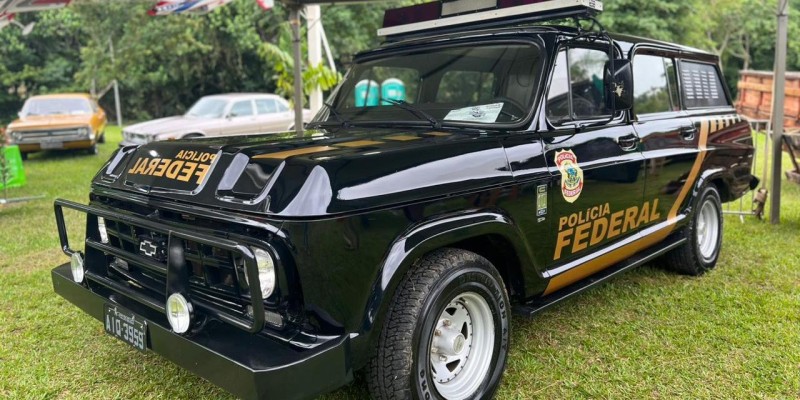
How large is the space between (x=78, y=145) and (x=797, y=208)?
45.4 ft

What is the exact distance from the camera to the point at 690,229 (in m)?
4.68

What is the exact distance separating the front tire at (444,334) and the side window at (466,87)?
1091 millimetres

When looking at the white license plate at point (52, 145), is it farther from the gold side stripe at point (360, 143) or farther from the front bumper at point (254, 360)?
the gold side stripe at point (360, 143)

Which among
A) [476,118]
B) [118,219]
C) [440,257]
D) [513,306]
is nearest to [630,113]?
[476,118]

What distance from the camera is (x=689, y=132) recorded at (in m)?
4.37

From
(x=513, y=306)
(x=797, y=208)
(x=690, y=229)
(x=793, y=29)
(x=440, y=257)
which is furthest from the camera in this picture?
(x=793, y=29)

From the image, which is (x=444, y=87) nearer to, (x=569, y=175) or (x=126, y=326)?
(x=569, y=175)

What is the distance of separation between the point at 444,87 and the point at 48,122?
1255 cm

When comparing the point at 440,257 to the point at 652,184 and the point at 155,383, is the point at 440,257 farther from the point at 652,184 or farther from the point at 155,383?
the point at 652,184

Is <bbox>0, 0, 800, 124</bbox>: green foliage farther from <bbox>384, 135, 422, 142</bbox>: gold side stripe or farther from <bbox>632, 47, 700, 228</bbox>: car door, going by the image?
<bbox>384, 135, 422, 142</bbox>: gold side stripe

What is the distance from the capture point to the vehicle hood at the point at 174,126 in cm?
1216

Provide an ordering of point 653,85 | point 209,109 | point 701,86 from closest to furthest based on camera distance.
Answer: point 653,85 → point 701,86 → point 209,109

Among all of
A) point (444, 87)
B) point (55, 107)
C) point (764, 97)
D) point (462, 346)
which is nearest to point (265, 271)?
point (462, 346)

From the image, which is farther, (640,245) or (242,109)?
(242,109)
